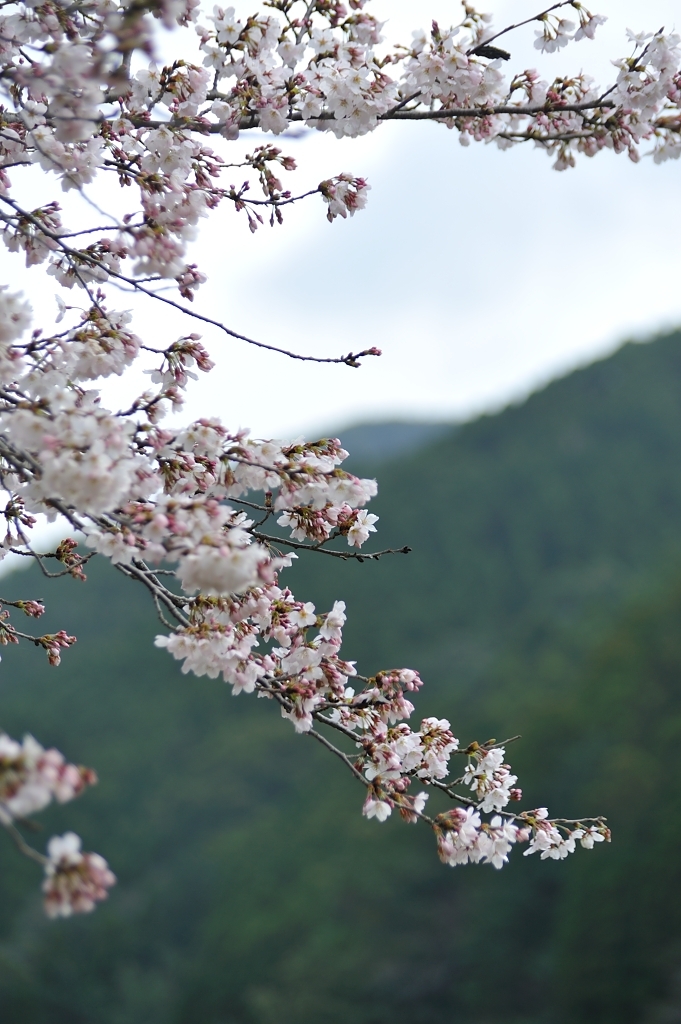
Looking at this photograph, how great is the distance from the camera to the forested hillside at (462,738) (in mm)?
36094

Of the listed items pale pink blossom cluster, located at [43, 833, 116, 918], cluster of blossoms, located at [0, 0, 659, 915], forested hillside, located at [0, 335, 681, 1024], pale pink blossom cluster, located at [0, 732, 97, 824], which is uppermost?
forested hillside, located at [0, 335, 681, 1024]

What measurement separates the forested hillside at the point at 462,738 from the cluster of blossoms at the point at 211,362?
27.5m

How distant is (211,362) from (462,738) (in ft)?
165

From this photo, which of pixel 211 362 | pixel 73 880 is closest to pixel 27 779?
pixel 73 880

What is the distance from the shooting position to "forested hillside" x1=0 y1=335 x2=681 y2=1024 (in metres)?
36.1

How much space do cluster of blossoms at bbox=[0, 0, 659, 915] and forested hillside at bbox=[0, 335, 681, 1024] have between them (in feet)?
90.1

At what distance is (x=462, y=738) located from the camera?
5200 cm

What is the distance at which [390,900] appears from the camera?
41938mm

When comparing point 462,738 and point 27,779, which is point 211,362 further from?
point 462,738

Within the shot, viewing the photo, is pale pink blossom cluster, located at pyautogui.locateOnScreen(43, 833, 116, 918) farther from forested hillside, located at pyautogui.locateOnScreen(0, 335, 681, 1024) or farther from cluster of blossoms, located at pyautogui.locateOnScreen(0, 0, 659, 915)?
forested hillside, located at pyautogui.locateOnScreen(0, 335, 681, 1024)

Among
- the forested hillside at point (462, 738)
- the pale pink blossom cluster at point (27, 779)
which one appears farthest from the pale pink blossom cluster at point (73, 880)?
the forested hillside at point (462, 738)

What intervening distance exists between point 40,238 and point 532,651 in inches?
2766

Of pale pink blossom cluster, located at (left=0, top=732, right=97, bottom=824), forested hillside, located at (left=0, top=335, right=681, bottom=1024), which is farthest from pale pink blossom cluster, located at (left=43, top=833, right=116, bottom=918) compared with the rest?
forested hillside, located at (left=0, top=335, right=681, bottom=1024)

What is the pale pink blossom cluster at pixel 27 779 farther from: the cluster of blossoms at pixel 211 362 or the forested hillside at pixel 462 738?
the forested hillside at pixel 462 738
